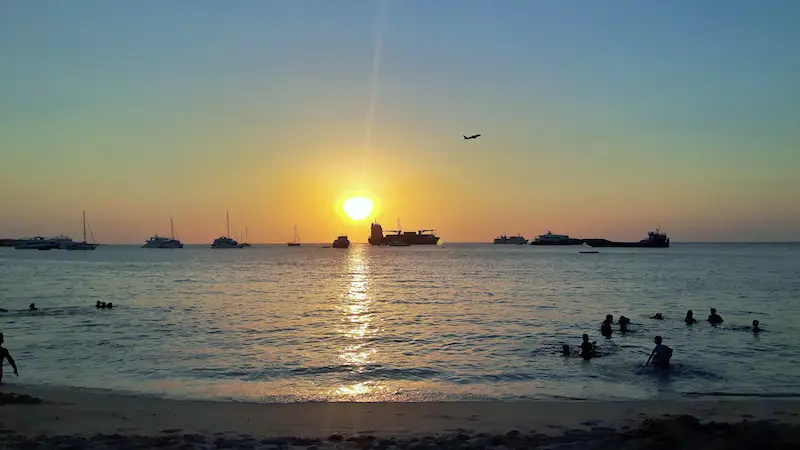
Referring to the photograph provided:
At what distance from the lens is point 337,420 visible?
1442 cm

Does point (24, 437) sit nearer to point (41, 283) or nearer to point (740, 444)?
point (740, 444)

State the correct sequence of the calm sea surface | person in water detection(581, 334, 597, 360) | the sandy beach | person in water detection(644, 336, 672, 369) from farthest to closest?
person in water detection(581, 334, 597, 360), person in water detection(644, 336, 672, 369), the calm sea surface, the sandy beach

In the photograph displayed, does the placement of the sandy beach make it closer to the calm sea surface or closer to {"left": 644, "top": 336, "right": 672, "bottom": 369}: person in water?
the calm sea surface

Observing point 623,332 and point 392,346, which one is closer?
point 392,346

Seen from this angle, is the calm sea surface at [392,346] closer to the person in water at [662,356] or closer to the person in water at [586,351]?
the person in water at [586,351]

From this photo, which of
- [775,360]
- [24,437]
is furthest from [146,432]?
[775,360]

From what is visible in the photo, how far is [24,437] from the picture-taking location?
1221 cm

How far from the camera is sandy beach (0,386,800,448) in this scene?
1231 centimetres

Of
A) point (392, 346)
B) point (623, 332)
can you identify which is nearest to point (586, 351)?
point (623, 332)

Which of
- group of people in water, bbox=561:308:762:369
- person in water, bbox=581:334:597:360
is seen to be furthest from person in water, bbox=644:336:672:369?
person in water, bbox=581:334:597:360

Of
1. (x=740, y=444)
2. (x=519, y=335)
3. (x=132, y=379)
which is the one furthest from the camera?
(x=519, y=335)

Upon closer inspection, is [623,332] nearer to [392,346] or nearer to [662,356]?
[662,356]

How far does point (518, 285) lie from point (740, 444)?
55.1 m

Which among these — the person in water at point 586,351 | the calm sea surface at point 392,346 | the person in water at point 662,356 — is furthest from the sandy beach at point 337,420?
the person in water at point 586,351
